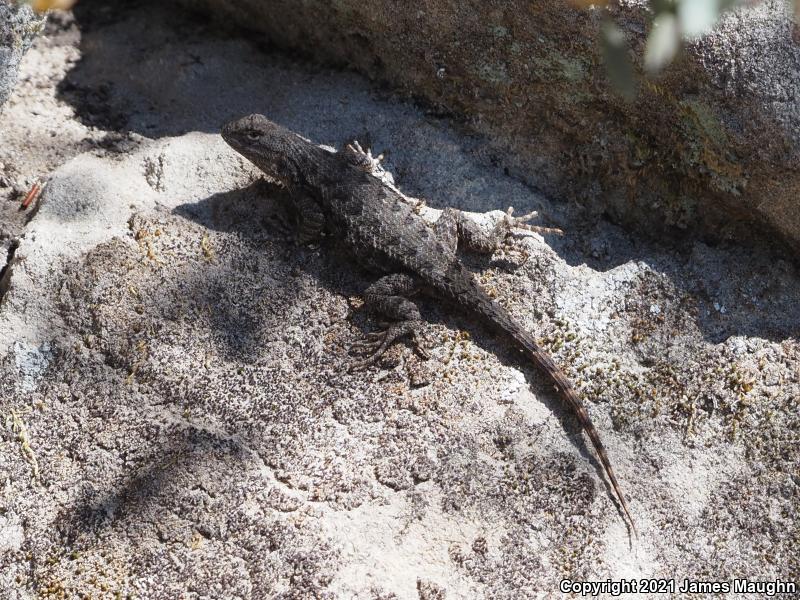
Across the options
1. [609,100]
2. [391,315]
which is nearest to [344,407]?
[391,315]

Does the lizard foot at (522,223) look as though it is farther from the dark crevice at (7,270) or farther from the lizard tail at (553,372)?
the dark crevice at (7,270)

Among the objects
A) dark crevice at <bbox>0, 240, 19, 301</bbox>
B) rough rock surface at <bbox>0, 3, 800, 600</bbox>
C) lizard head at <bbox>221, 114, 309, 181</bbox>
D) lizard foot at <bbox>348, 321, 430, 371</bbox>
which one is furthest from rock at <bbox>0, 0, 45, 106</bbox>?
lizard foot at <bbox>348, 321, 430, 371</bbox>

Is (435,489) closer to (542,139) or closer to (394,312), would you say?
(394,312)

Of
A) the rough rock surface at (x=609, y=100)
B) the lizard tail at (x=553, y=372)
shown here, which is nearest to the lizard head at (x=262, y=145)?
the rough rock surface at (x=609, y=100)

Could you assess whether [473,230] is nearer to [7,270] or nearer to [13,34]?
[7,270]

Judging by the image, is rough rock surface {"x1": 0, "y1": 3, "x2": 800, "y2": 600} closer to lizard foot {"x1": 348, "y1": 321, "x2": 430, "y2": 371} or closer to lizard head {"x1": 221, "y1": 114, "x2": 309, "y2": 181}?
lizard foot {"x1": 348, "y1": 321, "x2": 430, "y2": 371}

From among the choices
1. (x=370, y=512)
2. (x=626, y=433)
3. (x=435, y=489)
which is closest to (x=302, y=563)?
(x=370, y=512)

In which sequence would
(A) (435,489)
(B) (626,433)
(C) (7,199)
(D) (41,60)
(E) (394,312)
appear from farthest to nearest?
(D) (41,60) < (C) (7,199) < (E) (394,312) < (B) (626,433) < (A) (435,489)

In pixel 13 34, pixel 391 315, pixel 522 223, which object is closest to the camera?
pixel 391 315
